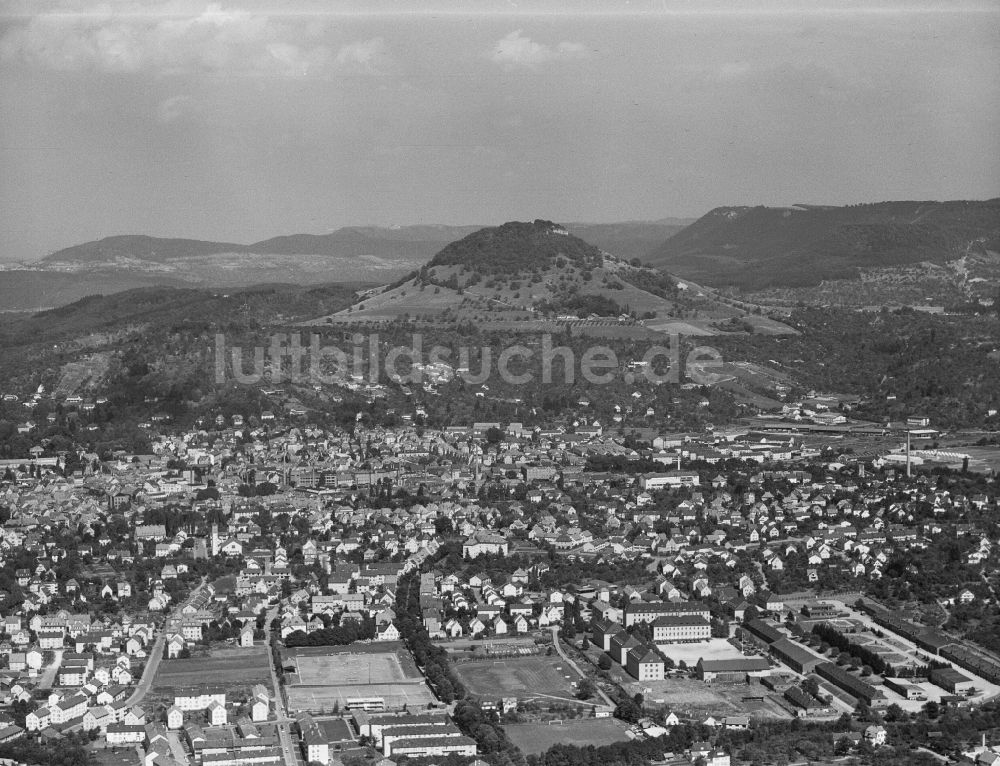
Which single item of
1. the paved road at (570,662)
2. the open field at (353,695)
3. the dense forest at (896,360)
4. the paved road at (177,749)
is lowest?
the paved road at (570,662)

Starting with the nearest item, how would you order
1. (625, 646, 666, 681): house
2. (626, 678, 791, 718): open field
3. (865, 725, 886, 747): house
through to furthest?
1. (865, 725, 886, 747): house
2. (626, 678, 791, 718): open field
3. (625, 646, 666, 681): house

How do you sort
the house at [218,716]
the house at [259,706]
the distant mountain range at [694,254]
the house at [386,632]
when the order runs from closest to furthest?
the house at [218,716], the house at [259,706], the house at [386,632], the distant mountain range at [694,254]

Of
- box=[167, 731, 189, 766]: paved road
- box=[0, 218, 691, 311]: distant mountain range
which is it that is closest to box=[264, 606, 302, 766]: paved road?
box=[167, 731, 189, 766]: paved road

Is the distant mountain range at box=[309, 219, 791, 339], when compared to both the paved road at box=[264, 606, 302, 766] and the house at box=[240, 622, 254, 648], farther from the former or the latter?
the paved road at box=[264, 606, 302, 766]

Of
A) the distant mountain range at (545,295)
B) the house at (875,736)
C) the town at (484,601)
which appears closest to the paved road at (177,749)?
the town at (484,601)

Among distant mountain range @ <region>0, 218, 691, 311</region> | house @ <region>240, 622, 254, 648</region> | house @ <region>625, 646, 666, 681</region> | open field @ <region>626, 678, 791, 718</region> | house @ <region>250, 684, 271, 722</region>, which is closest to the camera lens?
house @ <region>250, 684, 271, 722</region>

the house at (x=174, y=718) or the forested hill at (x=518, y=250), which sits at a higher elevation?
the forested hill at (x=518, y=250)

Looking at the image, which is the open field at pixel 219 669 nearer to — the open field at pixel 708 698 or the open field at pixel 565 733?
the open field at pixel 565 733
